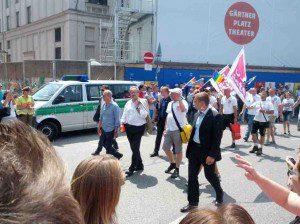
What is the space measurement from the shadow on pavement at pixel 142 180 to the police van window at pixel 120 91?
4.96 metres

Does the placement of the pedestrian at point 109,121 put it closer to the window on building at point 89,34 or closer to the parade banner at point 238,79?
the parade banner at point 238,79

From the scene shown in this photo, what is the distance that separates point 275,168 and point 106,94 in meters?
4.01

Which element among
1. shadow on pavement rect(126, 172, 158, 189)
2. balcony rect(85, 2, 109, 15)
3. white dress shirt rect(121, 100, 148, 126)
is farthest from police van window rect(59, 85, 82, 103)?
balcony rect(85, 2, 109, 15)

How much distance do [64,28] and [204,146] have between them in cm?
2597

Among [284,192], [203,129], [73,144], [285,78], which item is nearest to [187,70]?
[285,78]

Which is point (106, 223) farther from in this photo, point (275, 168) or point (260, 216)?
point (275, 168)

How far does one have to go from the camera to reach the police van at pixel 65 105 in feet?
→ 30.2

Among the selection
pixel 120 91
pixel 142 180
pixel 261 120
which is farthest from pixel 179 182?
pixel 120 91

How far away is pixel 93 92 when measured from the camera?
33.5ft

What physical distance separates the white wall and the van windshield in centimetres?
1202

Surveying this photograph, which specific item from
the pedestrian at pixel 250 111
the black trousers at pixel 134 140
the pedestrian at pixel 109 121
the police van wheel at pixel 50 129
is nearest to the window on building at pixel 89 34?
the police van wheel at pixel 50 129

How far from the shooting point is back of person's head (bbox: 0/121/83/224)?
51 centimetres

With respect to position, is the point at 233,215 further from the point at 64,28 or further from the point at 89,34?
the point at 64,28

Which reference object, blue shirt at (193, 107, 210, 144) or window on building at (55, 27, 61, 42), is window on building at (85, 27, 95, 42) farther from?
blue shirt at (193, 107, 210, 144)
